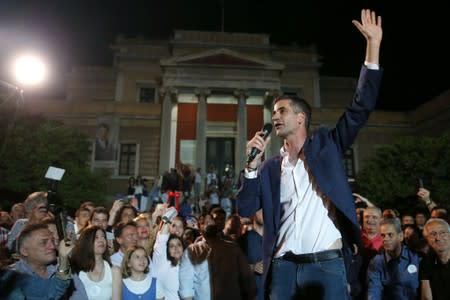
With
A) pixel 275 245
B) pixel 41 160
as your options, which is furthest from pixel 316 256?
pixel 41 160

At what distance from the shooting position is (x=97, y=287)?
4516mm

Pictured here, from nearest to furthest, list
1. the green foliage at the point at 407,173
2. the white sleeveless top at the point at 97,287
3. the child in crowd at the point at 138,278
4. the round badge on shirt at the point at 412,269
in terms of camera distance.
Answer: the white sleeveless top at the point at 97,287 < the round badge on shirt at the point at 412,269 < the child in crowd at the point at 138,278 < the green foliage at the point at 407,173

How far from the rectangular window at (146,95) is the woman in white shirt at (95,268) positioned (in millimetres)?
31299

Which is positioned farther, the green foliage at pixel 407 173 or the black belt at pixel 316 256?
the green foliage at pixel 407 173

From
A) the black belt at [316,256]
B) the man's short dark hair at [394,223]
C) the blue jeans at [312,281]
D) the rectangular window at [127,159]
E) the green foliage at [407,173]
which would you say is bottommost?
the blue jeans at [312,281]

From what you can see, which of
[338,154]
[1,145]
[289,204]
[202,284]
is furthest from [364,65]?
Result: [1,145]

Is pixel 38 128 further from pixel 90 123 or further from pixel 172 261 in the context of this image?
pixel 172 261

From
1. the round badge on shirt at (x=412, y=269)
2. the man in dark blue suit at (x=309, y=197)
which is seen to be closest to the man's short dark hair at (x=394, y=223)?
the round badge on shirt at (x=412, y=269)

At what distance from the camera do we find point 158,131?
3188 cm

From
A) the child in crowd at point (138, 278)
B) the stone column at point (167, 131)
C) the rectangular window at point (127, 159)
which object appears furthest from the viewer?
the rectangular window at point (127, 159)

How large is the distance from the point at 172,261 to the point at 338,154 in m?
3.86

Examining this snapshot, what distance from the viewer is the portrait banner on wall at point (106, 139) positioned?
93.2 ft

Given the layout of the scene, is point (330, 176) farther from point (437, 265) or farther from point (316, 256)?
point (437, 265)

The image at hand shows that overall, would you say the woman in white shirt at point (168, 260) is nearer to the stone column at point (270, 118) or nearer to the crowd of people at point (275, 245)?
the crowd of people at point (275, 245)
